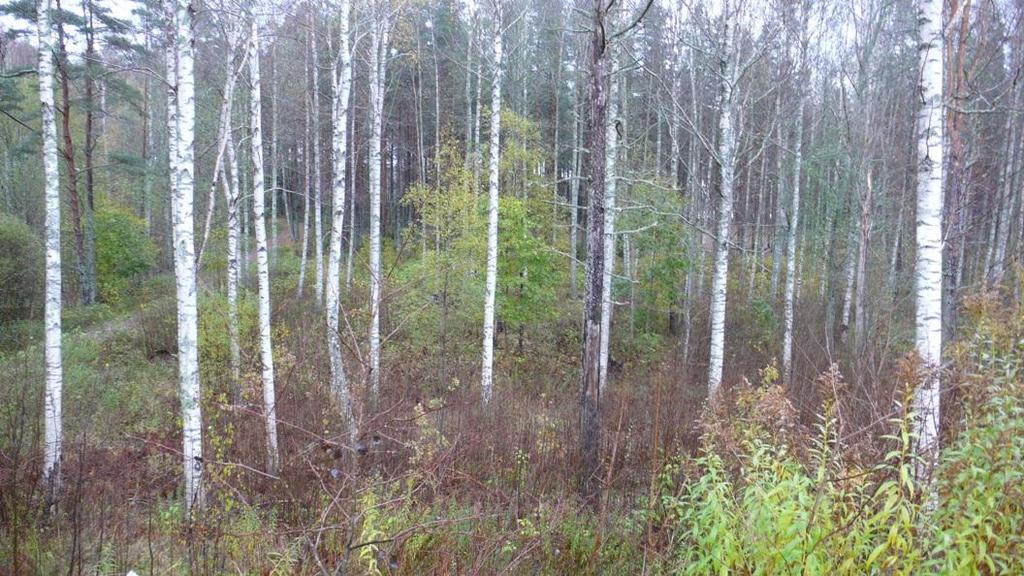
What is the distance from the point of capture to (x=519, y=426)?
27.1 feet

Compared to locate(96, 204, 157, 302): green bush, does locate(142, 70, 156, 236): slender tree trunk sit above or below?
above

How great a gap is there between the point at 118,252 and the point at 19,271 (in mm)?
6430

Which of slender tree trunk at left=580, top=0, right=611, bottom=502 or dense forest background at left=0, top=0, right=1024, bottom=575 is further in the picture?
slender tree trunk at left=580, top=0, right=611, bottom=502

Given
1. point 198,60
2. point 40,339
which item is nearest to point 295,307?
point 40,339

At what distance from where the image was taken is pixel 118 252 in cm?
1936

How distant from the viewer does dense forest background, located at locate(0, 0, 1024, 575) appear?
129 inches

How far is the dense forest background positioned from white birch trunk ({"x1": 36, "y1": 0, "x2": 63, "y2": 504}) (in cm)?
3

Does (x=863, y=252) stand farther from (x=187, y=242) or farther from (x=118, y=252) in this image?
(x=118, y=252)

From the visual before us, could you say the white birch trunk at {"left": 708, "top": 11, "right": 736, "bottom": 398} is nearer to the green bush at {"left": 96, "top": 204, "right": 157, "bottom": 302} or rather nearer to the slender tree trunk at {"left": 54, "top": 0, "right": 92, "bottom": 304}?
the slender tree trunk at {"left": 54, "top": 0, "right": 92, "bottom": 304}

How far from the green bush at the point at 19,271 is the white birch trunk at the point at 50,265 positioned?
9229 mm

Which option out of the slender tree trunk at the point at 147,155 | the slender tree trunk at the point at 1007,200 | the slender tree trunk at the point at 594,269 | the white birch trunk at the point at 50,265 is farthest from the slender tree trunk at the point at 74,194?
the slender tree trunk at the point at 1007,200

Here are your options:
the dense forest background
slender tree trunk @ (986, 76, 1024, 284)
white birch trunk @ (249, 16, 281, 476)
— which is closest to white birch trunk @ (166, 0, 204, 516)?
the dense forest background

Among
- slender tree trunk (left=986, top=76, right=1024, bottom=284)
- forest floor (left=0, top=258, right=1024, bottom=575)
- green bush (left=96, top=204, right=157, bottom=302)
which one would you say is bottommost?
forest floor (left=0, top=258, right=1024, bottom=575)

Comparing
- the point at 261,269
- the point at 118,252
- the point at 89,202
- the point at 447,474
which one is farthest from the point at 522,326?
the point at 118,252
